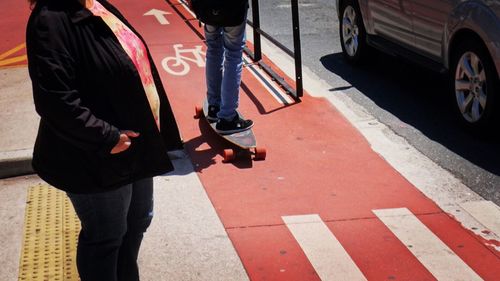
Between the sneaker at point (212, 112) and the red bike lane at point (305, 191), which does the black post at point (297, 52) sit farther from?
the sneaker at point (212, 112)

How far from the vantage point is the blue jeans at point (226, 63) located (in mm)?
6488

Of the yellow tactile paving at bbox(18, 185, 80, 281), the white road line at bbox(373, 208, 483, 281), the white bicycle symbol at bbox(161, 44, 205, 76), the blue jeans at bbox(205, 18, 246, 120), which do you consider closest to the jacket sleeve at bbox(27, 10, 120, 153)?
the yellow tactile paving at bbox(18, 185, 80, 281)

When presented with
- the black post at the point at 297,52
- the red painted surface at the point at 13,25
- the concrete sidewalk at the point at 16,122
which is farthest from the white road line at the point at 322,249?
the red painted surface at the point at 13,25

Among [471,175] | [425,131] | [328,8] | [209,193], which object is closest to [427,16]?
[425,131]

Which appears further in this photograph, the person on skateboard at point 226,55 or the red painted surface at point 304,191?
the person on skateboard at point 226,55

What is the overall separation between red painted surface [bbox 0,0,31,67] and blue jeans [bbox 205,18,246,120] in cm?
341

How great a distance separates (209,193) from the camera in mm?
5855

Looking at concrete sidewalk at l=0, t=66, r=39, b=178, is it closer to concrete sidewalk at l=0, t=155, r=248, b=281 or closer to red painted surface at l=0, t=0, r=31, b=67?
concrete sidewalk at l=0, t=155, r=248, b=281

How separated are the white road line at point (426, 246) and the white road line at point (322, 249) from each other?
43cm

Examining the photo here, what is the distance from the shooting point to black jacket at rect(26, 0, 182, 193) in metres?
3.14

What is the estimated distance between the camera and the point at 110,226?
3463mm

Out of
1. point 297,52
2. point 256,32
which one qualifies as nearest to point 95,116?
point 297,52

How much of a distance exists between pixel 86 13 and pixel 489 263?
2.93 metres

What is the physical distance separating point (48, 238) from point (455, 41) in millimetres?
4053
